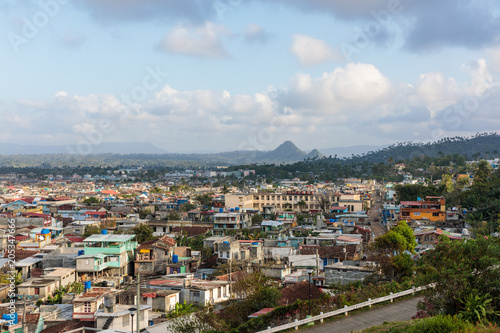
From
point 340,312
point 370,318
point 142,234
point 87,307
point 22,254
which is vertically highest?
point 340,312

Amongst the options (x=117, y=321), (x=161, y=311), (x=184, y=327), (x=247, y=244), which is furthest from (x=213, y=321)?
(x=247, y=244)

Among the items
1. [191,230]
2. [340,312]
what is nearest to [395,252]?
[340,312]

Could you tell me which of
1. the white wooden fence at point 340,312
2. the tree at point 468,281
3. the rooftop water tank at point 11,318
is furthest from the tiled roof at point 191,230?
the tree at point 468,281

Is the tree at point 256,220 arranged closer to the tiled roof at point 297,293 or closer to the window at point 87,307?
the tiled roof at point 297,293

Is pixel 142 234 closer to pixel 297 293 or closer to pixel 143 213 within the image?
pixel 143 213

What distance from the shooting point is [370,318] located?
1272 cm

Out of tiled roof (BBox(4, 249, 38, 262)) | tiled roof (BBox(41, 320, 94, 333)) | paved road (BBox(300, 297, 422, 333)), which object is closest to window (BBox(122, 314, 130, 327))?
tiled roof (BBox(41, 320, 94, 333))

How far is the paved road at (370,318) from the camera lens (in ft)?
39.1

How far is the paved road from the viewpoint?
11933mm

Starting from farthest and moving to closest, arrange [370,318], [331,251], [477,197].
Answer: [477,197] → [331,251] → [370,318]

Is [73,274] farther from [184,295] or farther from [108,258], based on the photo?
[184,295]

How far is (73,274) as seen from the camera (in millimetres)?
21609

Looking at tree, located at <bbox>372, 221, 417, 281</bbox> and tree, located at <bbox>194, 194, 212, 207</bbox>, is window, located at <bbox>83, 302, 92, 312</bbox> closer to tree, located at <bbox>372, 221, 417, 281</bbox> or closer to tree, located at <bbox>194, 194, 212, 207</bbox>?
tree, located at <bbox>372, 221, 417, 281</bbox>

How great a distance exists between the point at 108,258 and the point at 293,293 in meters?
10.0
